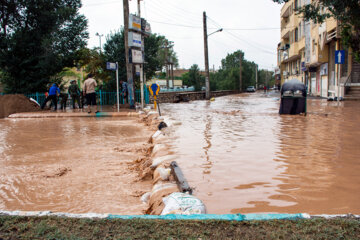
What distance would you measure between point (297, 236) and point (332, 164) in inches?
117

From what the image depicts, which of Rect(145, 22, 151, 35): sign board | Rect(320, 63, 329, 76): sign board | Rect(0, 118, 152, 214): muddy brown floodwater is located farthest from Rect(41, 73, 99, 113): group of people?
Rect(320, 63, 329, 76): sign board

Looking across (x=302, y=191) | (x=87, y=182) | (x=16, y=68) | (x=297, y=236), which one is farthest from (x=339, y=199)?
(x=16, y=68)

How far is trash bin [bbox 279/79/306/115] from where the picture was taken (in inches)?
484

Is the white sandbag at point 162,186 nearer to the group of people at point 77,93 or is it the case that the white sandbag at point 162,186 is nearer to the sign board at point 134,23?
the group of people at point 77,93

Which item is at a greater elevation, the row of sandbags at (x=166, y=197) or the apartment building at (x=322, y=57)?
the apartment building at (x=322, y=57)

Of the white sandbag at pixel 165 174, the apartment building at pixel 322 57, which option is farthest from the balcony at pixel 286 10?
the white sandbag at pixel 165 174

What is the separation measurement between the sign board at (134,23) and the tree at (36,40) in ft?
13.6

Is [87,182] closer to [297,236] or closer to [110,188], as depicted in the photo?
[110,188]

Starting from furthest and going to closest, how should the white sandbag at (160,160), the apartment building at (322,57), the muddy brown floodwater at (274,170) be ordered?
the apartment building at (322,57), the white sandbag at (160,160), the muddy brown floodwater at (274,170)

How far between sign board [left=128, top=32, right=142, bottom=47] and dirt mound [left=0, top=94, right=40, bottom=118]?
20.2ft

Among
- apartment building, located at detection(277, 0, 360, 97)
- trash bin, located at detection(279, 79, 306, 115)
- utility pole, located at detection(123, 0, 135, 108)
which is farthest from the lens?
apartment building, located at detection(277, 0, 360, 97)

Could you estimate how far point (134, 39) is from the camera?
1700cm

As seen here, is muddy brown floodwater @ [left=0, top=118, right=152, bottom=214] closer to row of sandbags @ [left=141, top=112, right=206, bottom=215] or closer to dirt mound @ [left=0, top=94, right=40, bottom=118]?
row of sandbags @ [left=141, top=112, right=206, bottom=215]

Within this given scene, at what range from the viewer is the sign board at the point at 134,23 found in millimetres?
16859
